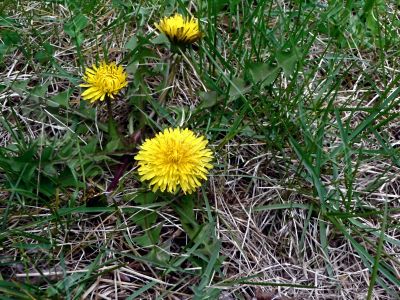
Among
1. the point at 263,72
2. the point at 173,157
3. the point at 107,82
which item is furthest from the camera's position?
the point at 263,72

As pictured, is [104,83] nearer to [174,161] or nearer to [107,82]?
[107,82]

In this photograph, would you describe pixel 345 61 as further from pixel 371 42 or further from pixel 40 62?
pixel 40 62

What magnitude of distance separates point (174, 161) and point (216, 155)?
21cm

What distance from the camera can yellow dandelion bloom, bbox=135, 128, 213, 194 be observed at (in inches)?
50.7

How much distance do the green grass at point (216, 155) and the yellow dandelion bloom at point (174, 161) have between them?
76 millimetres

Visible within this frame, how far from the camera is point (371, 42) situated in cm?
181

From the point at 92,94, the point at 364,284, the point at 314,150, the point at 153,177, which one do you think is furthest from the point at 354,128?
the point at 92,94

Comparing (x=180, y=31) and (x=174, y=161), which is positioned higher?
(x=180, y=31)

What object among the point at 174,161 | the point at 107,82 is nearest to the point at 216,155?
the point at 174,161

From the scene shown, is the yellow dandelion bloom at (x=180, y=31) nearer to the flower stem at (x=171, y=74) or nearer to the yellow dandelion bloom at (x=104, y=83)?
the flower stem at (x=171, y=74)

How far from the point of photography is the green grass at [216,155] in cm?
126

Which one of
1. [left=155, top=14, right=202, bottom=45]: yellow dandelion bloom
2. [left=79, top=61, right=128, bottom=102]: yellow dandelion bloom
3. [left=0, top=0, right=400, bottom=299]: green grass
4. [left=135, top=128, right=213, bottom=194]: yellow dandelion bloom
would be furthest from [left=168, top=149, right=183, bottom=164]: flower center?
[left=155, top=14, right=202, bottom=45]: yellow dandelion bloom

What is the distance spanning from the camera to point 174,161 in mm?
1294

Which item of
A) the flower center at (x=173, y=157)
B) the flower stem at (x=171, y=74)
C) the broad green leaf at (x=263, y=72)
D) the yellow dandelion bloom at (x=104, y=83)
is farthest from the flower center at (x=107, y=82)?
the broad green leaf at (x=263, y=72)
